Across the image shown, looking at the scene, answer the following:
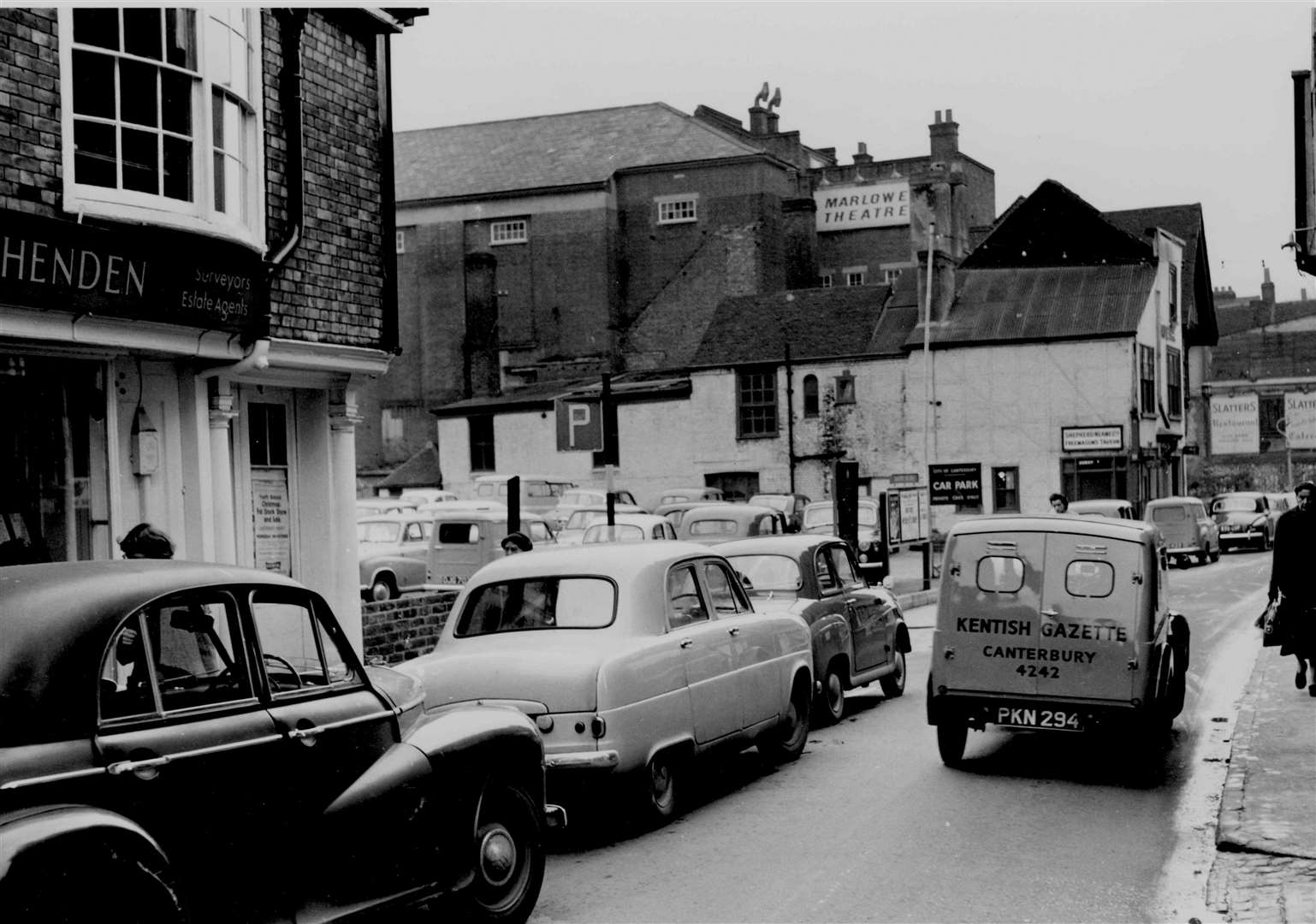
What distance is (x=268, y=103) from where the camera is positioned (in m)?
13.5

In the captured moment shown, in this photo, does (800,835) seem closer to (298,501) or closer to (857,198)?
(298,501)

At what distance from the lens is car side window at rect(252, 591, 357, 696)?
5.78 meters

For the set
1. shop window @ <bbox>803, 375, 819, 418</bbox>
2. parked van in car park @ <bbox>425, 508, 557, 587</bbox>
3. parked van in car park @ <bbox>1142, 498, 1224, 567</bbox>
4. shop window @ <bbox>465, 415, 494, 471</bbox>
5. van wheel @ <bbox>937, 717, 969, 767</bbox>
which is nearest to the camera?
van wheel @ <bbox>937, 717, 969, 767</bbox>

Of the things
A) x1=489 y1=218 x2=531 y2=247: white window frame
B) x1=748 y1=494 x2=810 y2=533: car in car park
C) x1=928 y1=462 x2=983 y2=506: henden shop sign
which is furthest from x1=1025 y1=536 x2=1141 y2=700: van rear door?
x1=489 y1=218 x2=531 y2=247: white window frame

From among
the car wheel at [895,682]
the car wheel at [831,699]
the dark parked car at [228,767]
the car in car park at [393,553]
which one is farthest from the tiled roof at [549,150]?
the dark parked car at [228,767]

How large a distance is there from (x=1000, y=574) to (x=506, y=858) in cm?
546

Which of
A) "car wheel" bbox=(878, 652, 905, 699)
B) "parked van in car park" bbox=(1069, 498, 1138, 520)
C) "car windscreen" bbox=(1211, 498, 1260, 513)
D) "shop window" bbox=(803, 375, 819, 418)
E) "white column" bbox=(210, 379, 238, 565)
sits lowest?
"car wheel" bbox=(878, 652, 905, 699)

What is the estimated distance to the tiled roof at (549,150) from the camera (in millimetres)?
65750

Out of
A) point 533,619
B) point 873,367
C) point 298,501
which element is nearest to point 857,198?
point 873,367

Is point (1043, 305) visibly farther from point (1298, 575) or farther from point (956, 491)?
point (1298, 575)

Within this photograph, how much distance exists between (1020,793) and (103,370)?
771cm

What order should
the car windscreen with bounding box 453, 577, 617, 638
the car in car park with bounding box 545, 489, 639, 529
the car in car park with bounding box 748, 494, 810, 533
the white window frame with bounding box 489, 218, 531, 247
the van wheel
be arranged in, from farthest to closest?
the white window frame with bounding box 489, 218, 531, 247 < the car in car park with bounding box 748, 494, 810, 533 < the car in car park with bounding box 545, 489, 639, 529 < the van wheel < the car windscreen with bounding box 453, 577, 617, 638

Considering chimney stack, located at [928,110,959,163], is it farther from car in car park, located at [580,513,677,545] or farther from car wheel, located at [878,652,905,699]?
car wheel, located at [878,652,905,699]

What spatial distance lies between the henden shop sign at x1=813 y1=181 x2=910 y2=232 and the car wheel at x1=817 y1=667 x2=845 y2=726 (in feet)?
180
